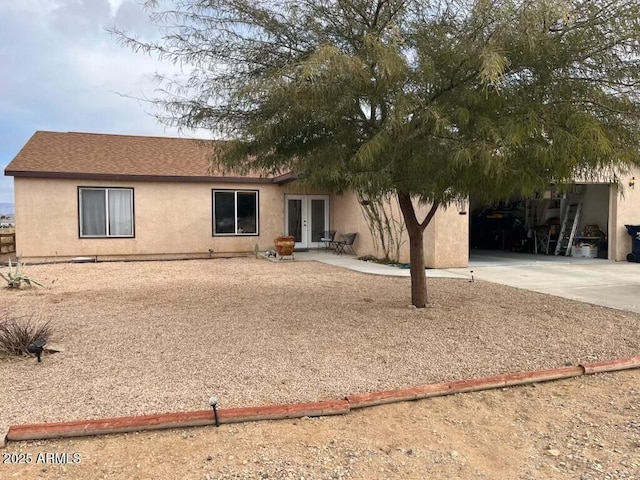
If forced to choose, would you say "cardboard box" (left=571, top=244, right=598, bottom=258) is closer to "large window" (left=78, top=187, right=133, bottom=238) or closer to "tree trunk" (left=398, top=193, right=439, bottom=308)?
"tree trunk" (left=398, top=193, right=439, bottom=308)

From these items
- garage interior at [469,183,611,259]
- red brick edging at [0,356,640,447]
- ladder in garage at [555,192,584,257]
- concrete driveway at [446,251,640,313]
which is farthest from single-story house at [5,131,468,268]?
red brick edging at [0,356,640,447]

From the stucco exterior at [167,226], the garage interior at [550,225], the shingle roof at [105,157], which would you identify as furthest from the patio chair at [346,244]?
the garage interior at [550,225]

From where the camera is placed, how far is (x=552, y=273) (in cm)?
1191

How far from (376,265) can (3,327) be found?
9706 mm

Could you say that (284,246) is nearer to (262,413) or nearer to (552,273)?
(552,273)

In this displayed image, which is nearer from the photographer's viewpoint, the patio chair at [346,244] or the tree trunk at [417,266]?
the tree trunk at [417,266]

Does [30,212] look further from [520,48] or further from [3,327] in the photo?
[520,48]

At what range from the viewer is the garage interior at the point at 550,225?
15.9 metres

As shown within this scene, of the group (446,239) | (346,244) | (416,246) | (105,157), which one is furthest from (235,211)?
(416,246)

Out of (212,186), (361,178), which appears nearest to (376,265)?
(212,186)

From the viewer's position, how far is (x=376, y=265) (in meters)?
13.6

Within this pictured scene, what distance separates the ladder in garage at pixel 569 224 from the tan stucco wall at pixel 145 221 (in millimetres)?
9790

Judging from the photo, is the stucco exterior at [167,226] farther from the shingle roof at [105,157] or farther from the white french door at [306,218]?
the white french door at [306,218]

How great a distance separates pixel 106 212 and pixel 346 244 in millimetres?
7911
